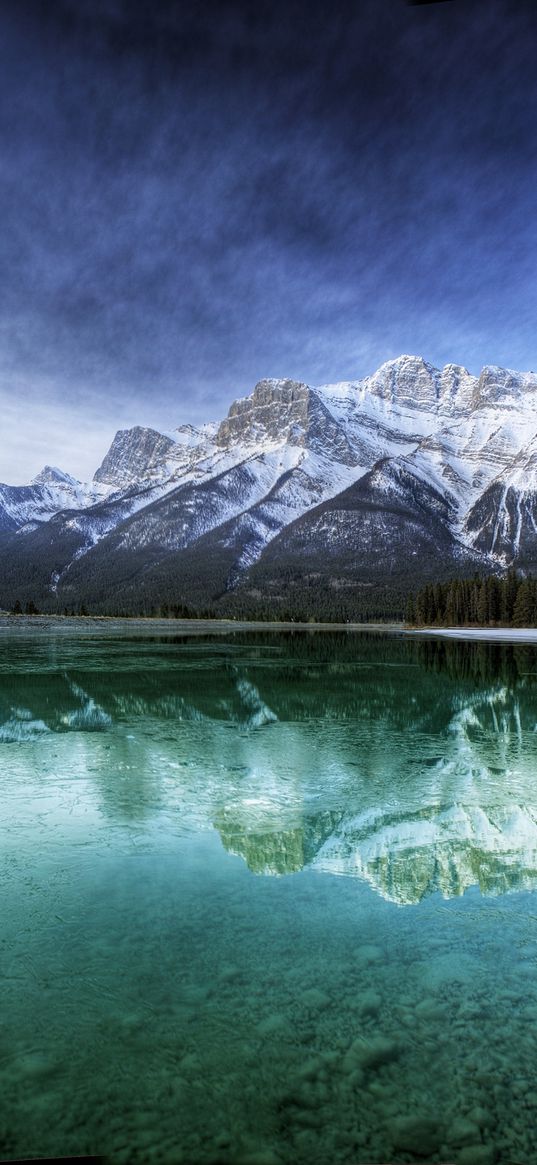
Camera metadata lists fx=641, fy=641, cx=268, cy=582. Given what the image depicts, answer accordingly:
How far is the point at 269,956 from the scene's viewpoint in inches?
262

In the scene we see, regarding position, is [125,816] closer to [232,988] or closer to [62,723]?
[232,988]

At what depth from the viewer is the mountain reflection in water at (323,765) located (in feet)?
31.1

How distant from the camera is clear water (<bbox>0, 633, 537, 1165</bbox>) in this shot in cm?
451

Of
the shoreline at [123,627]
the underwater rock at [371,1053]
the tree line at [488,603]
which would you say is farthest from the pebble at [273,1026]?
the tree line at [488,603]

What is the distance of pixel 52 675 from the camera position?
33.2m

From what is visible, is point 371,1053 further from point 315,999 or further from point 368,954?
point 368,954

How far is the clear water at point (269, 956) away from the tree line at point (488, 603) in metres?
94.9

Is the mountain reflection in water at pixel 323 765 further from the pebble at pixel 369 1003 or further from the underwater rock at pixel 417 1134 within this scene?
the underwater rock at pixel 417 1134

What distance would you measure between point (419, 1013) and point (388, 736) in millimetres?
13112

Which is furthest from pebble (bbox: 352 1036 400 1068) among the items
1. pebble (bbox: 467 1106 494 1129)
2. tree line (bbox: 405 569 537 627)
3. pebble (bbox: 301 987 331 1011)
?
tree line (bbox: 405 569 537 627)

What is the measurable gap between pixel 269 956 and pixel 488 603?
112 metres

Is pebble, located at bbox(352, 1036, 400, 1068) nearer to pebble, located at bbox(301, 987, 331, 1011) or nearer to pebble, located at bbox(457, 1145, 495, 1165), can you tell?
pebble, located at bbox(301, 987, 331, 1011)

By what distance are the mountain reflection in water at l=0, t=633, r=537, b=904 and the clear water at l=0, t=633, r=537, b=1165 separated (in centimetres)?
8

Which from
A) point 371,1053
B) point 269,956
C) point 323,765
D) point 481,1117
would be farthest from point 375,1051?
point 323,765
